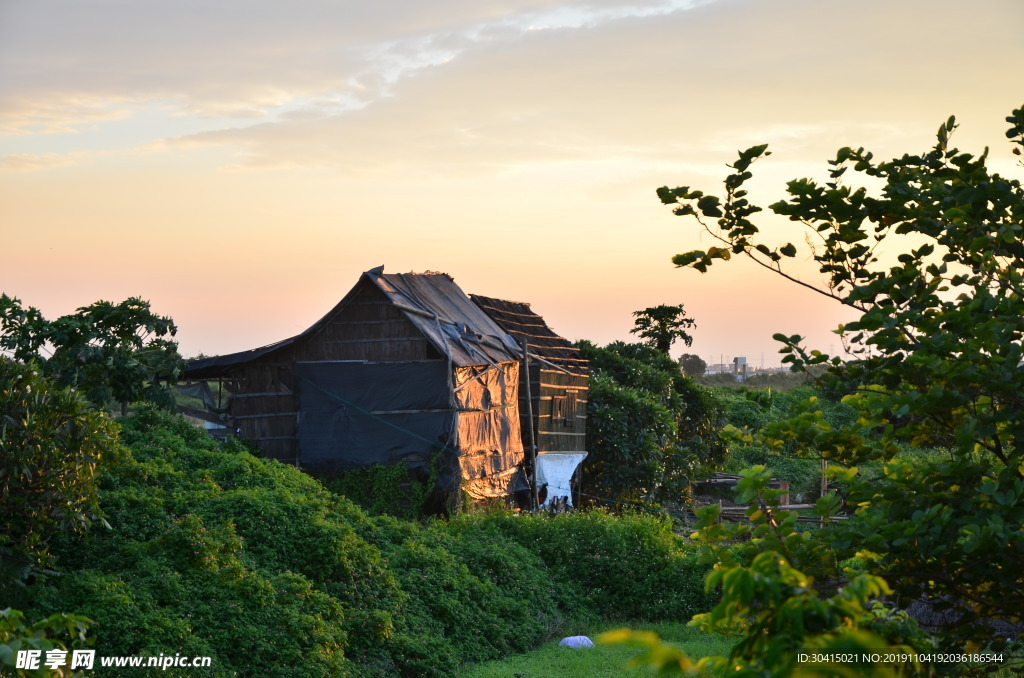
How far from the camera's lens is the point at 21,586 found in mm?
8586

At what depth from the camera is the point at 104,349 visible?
12.5 meters

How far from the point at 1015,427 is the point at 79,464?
791 centimetres

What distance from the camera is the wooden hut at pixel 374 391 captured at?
18.2m

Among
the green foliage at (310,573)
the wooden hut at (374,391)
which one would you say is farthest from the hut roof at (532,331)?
the green foliage at (310,573)

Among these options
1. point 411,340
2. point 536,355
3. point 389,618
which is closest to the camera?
point 389,618

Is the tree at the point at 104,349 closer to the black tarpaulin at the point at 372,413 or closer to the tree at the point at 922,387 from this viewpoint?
the black tarpaulin at the point at 372,413

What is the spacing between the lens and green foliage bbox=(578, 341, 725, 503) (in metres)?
24.9

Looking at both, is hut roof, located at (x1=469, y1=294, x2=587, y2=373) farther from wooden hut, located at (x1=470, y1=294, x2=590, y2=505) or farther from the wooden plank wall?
the wooden plank wall

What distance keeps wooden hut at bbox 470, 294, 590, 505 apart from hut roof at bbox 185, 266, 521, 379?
116cm

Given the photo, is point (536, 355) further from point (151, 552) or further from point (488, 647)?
point (151, 552)

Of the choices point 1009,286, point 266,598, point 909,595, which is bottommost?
point 266,598

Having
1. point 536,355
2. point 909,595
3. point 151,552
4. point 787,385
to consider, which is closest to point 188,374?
point 536,355

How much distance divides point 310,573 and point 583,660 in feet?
11.8

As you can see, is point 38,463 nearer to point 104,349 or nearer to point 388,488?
point 104,349
